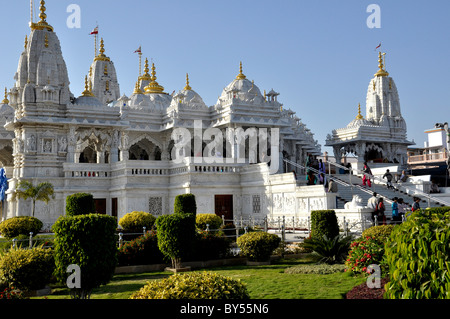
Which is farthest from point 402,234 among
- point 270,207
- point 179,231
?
point 270,207

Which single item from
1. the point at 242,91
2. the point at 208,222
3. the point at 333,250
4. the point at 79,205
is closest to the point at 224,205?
the point at 208,222

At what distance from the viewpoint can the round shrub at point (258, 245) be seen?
1429 cm

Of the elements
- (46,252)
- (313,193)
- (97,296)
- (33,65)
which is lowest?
(97,296)

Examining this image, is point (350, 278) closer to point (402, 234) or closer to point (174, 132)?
point (402, 234)

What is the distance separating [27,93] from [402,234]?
32686 mm

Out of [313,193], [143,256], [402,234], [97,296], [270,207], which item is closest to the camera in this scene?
[402,234]

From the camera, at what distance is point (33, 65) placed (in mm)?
35812

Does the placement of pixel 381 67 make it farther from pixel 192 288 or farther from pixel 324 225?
pixel 192 288

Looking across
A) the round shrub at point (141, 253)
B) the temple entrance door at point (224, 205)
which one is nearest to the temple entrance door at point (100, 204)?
the temple entrance door at point (224, 205)

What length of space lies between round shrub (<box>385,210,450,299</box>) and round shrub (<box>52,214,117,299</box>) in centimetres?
622

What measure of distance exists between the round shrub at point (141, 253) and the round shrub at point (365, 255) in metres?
5.79

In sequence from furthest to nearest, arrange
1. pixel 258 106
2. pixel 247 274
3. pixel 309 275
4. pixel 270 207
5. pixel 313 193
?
pixel 258 106 < pixel 270 207 < pixel 313 193 < pixel 247 274 < pixel 309 275

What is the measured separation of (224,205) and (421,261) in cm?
Result: 2251

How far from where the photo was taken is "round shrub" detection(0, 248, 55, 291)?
1105 cm
